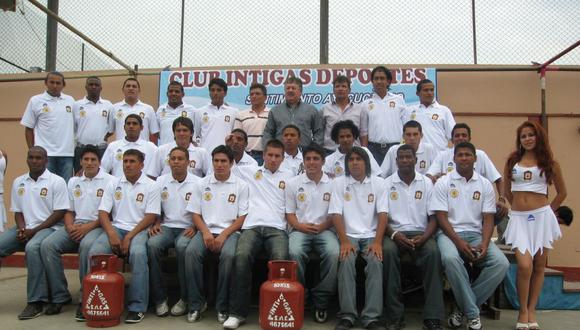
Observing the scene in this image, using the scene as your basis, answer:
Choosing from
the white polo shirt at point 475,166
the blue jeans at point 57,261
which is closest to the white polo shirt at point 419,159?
the white polo shirt at point 475,166

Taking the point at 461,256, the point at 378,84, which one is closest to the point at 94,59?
the point at 378,84

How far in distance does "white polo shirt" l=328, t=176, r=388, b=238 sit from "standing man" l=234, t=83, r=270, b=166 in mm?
1500

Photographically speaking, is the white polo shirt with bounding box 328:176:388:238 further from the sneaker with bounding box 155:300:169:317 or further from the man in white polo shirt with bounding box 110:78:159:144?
the man in white polo shirt with bounding box 110:78:159:144

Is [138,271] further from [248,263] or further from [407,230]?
[407,230]

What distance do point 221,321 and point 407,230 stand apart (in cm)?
187

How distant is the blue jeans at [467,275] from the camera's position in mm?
4031

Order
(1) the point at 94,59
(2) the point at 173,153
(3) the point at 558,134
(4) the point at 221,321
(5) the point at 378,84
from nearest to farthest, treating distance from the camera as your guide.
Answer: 1. (4) the point at 221,321
2. (2) the point at 173,153
3. (5) the point at 378,84
4. (3) the point at 558,134
5. (1) the point at 94,59

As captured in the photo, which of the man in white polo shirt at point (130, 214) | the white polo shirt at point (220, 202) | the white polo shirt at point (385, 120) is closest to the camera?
the man in white polo shirt at point (130, 214)

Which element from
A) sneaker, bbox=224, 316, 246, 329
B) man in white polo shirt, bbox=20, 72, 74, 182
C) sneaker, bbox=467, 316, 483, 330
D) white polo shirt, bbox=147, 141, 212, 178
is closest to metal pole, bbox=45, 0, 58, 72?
man in white polo shirt, bbox=20, 72, 74, 182

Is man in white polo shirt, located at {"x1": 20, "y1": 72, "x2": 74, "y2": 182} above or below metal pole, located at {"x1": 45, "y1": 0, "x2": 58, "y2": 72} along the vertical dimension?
below

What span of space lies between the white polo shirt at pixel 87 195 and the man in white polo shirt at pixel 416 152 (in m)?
2.89

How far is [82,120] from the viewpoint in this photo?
6.06 meters

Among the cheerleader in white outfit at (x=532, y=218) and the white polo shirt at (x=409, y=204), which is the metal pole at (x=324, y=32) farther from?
the cheerleader in white outfit at (x=532, y=218)

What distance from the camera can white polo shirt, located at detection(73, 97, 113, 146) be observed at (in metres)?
6.04
